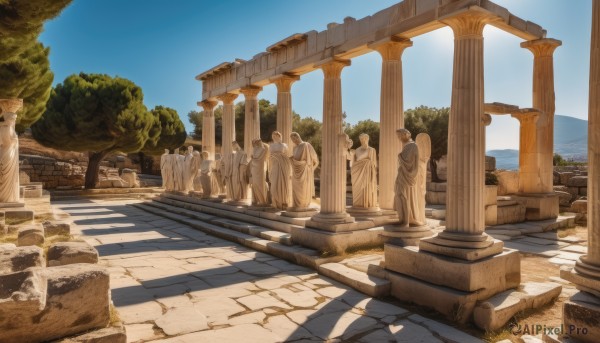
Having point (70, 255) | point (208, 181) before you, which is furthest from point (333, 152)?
point (208, 181)

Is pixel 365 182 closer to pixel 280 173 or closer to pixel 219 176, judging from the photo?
pixel 280 173

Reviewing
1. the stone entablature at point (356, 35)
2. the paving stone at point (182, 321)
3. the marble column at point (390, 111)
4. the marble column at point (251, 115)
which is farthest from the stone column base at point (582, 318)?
the marble column at point (251, 115)

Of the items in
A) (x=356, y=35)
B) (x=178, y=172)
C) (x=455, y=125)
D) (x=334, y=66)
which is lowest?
(x=178, y=172)

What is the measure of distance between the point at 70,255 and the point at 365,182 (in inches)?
231

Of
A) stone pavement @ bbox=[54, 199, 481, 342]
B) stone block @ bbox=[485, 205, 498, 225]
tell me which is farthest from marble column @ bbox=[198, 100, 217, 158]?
stone block @ bbox=[485, 205, 498, 225]

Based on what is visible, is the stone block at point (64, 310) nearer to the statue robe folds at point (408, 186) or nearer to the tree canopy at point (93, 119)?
the statue robe folds at point (408, 186)

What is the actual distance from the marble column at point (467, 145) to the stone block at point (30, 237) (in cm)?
639

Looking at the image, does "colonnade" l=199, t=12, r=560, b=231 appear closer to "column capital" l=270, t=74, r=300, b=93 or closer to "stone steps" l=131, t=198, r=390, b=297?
"column capital" l=270, t=74, r=300, b=93

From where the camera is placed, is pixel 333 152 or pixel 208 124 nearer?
pixel 333 152

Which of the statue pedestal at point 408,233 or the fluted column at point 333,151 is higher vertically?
the fluted column at point 333,151

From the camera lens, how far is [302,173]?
9078 mm

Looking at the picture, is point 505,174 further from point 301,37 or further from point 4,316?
point 4,316

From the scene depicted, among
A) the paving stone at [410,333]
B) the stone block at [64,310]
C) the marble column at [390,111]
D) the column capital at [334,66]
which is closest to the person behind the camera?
the stone block at [64,310]

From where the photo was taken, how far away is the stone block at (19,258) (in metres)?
3.78
